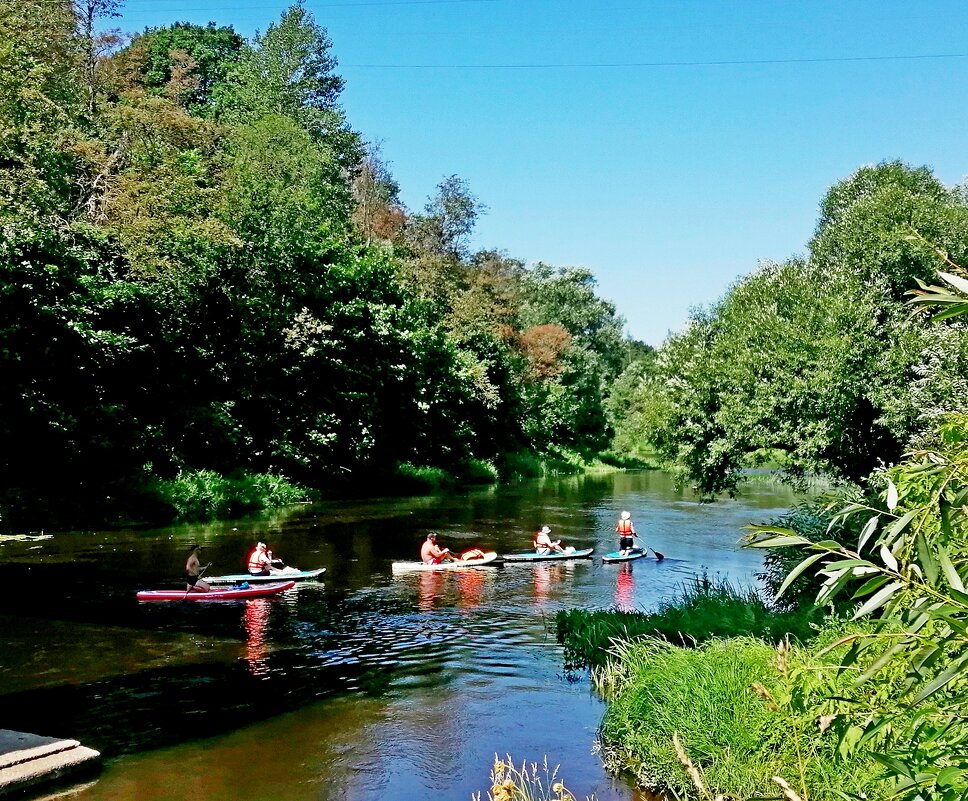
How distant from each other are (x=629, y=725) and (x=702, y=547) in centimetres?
1828

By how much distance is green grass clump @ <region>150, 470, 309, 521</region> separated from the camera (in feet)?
102

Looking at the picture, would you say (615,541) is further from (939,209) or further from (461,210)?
(461,210)

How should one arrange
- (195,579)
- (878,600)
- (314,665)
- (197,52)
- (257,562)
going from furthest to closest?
(197,52) < (257,562) < (195,579) < (314,665) < (878,600)

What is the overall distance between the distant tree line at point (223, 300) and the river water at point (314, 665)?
543cm

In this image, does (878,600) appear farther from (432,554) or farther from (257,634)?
(432,554)

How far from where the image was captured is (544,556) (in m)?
24.7

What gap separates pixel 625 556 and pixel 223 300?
20737 mm

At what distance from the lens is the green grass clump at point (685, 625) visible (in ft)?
42.9

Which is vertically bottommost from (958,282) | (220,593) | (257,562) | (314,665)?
(314,665)

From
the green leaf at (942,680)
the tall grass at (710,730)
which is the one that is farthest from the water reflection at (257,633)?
the green leaf at (942,680)

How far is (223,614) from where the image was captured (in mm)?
18562

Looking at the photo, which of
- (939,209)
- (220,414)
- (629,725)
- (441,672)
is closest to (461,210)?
(220,414)

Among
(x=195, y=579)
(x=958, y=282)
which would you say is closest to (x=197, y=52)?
(x=195, y=579)

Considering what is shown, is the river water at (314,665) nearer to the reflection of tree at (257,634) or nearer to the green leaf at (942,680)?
the reflection of tree at (257,634)
